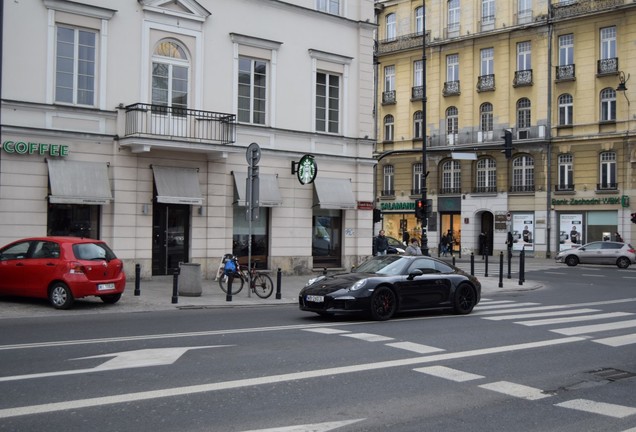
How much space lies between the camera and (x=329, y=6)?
89.1 ft

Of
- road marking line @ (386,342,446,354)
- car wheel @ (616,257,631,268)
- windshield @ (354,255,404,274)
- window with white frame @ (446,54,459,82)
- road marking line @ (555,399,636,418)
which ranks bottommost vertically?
road marking line @ (555,399,636,418)

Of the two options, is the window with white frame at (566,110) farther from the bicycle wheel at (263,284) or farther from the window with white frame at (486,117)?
the bicycle wheel at (263,284)

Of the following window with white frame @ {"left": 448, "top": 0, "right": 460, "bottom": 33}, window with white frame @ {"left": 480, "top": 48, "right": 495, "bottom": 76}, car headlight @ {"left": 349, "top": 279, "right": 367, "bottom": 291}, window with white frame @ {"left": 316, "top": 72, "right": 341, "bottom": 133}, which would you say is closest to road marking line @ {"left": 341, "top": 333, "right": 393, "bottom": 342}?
car headlight @ {"left": 349, "top": 279, "right": 367, "bottom": 291}

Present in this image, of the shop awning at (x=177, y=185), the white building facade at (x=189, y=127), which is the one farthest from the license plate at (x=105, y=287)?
the shop awning at (x=177, y=185)

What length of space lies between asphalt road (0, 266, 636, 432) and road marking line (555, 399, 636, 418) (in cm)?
2

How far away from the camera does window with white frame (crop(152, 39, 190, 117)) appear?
22406mm

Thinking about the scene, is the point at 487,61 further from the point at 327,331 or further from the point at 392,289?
the point at 327,331

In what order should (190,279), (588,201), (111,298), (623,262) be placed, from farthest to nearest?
1. (588,201)
2. (623,262)
3. (190,279)
4. (111,298)

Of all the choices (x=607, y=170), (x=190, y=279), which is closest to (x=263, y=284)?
(x=190, y=279)

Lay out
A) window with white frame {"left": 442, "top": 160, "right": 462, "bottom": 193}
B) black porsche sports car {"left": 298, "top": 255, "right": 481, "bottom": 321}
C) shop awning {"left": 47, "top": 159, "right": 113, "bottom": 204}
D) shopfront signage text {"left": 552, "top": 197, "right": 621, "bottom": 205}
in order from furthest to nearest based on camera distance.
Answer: window with white frame {"left": 442, "top": 160, "right": 462, "bottom": 193}, shopfront signage text {"left": 552, "top": 197, "right": 621, "bottom": 205}, shop awning {"left": 47, "top": 159, "right": 113, "bottom": 204}, black porsche sports car {"left": 298, "top": 255, "right": 481, "bottom": 321}

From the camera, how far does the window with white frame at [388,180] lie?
54.4 meters

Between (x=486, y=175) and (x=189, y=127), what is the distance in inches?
1231

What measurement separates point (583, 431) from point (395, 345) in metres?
4.55

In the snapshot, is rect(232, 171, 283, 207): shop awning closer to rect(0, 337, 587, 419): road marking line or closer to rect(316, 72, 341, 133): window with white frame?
rect(316, 72, 341, 133): window with white frame
